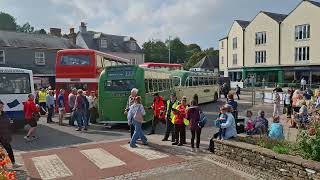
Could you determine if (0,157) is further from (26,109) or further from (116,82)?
(116,82)

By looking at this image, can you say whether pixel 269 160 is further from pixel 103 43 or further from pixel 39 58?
pixel 103 43

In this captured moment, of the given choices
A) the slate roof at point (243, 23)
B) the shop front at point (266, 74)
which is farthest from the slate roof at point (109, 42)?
the shop front at point (266, 74)

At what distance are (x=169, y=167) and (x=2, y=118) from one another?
14.9ft

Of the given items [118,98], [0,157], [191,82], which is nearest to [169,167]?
[0,157]

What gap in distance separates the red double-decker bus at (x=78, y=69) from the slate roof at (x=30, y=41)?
24509mm

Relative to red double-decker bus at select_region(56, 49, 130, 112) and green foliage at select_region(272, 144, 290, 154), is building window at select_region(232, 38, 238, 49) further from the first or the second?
green foliage at select_region(272, 144, 290, 154)

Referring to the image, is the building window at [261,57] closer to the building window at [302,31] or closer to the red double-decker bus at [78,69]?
the building window at [302,31]

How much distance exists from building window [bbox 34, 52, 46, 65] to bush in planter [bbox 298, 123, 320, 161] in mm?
41411

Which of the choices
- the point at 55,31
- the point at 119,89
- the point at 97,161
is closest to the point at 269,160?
the point at 97,161

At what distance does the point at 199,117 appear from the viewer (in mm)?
12172

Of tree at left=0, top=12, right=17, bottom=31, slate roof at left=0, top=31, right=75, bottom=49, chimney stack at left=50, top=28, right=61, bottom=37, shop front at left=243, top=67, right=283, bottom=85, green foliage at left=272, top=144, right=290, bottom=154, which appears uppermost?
tree at left=0, top=12, right=17, bottom=31

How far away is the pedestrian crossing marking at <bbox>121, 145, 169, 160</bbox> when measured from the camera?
36.9ft

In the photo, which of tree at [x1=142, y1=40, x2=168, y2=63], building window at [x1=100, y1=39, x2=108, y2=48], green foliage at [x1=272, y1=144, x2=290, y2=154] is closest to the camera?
green foliage at [x1=272, y1=144, x2=290, y2=154]

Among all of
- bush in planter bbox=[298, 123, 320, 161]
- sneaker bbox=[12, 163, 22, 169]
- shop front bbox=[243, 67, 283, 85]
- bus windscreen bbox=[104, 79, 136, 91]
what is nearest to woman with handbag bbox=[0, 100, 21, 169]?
sneaker bbox=[12, 163, 22, 169]
